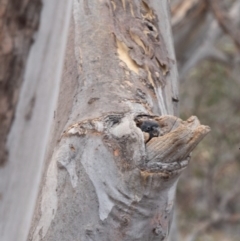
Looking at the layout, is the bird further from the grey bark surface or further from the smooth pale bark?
the smooth pale bark

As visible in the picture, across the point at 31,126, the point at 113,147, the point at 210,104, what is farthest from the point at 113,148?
the point at 210,104

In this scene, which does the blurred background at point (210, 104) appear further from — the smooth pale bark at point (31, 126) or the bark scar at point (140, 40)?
the bark scar at point (140, 40)

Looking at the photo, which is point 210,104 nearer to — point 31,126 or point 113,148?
point 31,126

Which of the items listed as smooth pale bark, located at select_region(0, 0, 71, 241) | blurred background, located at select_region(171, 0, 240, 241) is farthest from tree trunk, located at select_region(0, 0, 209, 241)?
blurred background, located at select_region(171, 0, 240, 241)

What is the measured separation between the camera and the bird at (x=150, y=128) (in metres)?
0.46

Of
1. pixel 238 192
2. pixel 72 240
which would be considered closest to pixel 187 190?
pixel 238 192

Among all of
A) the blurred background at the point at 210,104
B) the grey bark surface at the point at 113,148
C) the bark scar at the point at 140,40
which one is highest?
the blurred background at the point at 210,104

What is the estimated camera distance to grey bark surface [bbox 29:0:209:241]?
17.3 inches

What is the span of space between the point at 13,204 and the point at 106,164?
14.6 inches

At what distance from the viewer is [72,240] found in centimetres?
46

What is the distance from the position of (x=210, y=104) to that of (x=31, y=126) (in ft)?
9.61

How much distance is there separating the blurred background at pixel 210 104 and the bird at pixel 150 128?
184 cm

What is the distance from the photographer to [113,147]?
0.46m

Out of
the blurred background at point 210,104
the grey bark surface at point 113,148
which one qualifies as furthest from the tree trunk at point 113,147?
the blurred background at point 210,104
